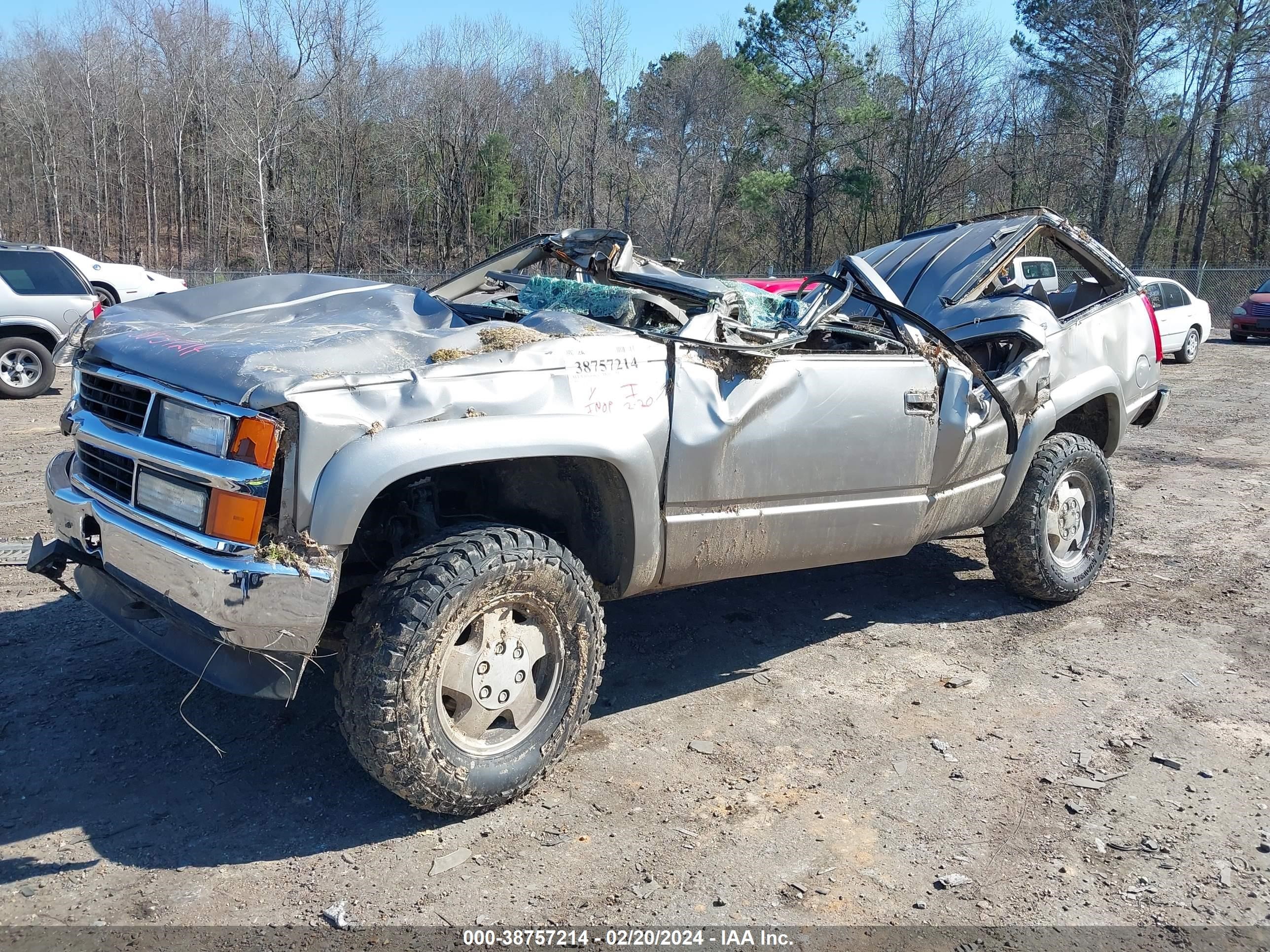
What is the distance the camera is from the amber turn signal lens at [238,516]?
273cm

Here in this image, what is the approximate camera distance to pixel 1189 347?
1836 centimetres

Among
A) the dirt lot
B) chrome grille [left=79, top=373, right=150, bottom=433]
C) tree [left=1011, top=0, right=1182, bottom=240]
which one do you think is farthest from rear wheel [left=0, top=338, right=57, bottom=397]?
tree [left=1011, top=0, right=1182, bottom=240]

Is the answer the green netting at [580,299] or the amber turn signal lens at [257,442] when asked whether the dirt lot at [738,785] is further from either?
the green netting at [580,299]

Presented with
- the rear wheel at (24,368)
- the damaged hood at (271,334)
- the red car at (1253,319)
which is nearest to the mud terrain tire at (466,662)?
the damaged hood at (271,334)

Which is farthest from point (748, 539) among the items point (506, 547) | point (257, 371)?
point (257, 371)

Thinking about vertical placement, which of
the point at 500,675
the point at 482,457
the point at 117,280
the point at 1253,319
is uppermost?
the point at 1253,319


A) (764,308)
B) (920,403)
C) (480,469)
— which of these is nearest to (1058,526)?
(920,403)

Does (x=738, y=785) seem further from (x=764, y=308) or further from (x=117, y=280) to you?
(x=117, y=280)

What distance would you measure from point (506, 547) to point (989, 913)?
1.77 meters

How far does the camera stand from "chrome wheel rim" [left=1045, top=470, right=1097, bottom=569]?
5.33m

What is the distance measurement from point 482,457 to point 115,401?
51.0 inches

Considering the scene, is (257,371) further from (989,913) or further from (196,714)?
(989,913)

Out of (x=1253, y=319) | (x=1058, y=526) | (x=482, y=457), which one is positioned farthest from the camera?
(x=1253, y=319)

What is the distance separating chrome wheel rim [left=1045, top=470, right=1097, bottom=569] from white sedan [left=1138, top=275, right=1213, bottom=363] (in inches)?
540
